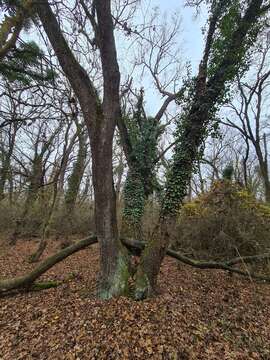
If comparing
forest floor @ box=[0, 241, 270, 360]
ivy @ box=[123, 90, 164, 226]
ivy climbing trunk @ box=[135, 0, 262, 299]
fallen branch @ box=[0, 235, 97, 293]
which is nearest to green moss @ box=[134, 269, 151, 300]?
forest floor @ box=[0, 241, 270, 360]

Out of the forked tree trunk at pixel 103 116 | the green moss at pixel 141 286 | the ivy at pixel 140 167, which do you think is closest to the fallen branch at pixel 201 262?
the green moss at pixel 141 286

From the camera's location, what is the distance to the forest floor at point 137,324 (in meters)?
3.02

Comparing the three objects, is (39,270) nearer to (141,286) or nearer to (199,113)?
(141,286)

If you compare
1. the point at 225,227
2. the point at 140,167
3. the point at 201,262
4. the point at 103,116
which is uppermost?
the point at 140,167

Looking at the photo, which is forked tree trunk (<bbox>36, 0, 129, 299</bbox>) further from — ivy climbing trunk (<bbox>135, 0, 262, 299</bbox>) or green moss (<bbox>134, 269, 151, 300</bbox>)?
ivy climbing trunk (<bbox>135, 0, 262, 299</bbox>)

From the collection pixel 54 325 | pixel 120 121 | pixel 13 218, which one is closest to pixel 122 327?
pixel 54 325

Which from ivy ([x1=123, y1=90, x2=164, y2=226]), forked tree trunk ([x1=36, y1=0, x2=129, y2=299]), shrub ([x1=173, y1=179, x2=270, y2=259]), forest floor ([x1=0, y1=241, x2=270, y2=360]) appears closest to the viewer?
forest floor ([x1=0, y1=241, x2=270, y2=360])

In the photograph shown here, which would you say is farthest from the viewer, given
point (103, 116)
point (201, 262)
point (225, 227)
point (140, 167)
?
point (140, 167)

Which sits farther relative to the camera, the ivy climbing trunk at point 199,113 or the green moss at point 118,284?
the ivy climbing trunk at point 199,113

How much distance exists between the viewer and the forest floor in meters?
3.02

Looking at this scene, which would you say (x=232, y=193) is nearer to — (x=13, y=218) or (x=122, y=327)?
(x=122, y=327)

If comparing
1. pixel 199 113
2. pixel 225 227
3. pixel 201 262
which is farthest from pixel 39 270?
pixel 225 227

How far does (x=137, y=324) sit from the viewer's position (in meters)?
3.38

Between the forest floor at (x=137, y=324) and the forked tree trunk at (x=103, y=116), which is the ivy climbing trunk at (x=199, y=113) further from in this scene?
the forest floor at (x=137, y=324)
